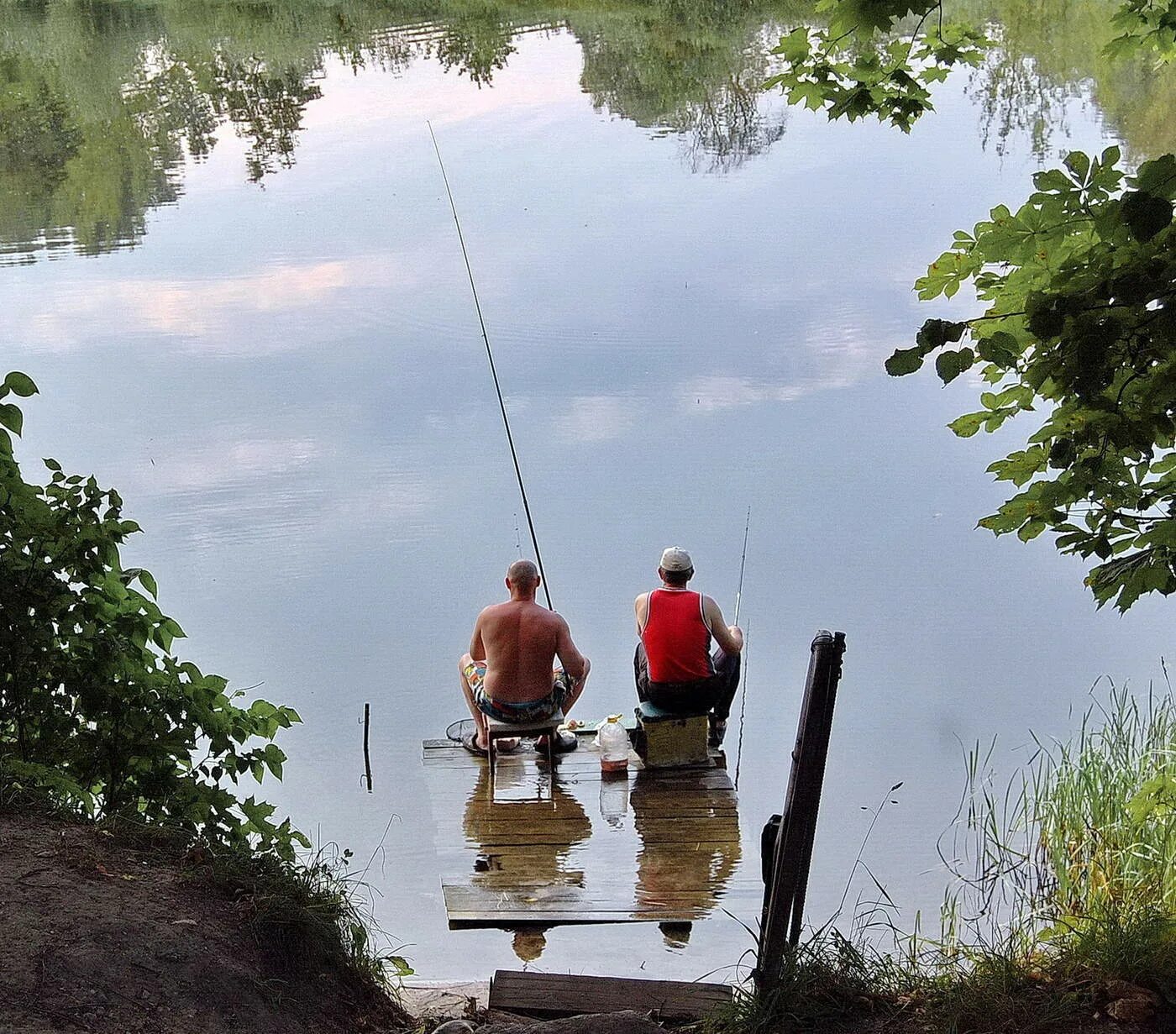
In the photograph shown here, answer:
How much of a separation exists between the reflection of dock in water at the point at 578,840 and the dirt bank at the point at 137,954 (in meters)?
1.43

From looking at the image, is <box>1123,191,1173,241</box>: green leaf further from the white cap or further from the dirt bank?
the white cap

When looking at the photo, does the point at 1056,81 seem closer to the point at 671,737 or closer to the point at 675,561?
the point at 675,561

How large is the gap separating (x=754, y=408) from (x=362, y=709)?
16.1 feet

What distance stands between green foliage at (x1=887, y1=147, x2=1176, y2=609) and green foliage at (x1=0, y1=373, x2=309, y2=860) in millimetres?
1775

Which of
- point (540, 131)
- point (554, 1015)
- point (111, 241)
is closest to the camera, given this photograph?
point (554, 1015)

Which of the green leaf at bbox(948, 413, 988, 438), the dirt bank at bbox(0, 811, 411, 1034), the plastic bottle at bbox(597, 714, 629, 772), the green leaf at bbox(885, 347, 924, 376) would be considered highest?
the plastic bottle at bbox(597, 714, 629, 772)

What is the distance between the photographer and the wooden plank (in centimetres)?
339

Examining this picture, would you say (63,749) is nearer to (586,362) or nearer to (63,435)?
(63,435)

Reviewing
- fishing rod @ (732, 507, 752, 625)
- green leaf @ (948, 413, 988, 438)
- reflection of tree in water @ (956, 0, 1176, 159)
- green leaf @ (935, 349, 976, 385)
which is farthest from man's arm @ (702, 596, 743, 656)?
reflection of tree in water @ (956, 0, 1176, 159)

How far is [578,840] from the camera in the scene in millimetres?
5141

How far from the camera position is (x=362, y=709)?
6.68m

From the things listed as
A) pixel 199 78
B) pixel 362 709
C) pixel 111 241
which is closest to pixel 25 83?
pixel 199 78

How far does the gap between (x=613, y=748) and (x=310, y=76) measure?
55.1 feet

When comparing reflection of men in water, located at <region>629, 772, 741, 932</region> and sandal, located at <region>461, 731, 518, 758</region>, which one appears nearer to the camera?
reflection of men in water, located at <region>629, 772, 741, 932</region>
